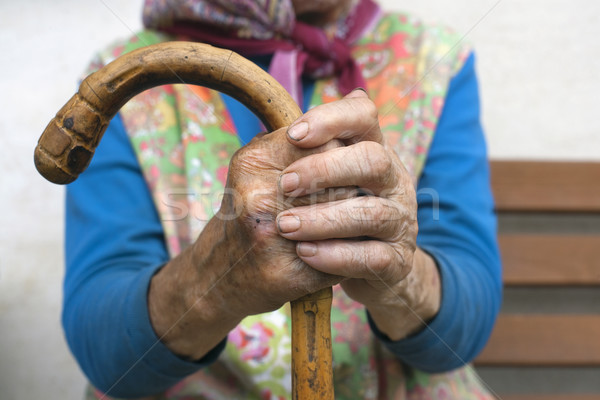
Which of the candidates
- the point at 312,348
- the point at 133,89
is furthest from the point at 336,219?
the point at 133,89

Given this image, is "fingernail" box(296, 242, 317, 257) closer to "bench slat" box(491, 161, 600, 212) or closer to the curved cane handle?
the curved cane handle

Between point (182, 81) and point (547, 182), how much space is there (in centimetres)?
102

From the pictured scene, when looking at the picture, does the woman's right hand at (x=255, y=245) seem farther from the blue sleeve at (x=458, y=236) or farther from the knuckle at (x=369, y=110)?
the blue sleeve at (x=458, y=236)

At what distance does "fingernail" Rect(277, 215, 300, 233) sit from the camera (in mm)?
495

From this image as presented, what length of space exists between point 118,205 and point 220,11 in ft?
1.26

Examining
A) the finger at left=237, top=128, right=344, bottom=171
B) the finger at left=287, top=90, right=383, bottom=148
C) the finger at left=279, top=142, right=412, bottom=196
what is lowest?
the finger at left=279, top=142, right=412, bottom=196

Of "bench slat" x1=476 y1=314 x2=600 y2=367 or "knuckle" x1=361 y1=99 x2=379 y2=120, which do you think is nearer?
"knuckle" x1=361 y1=99 x2=379 y2=120

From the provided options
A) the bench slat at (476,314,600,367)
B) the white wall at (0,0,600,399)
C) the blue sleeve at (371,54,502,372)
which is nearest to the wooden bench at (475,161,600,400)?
the bench slat at (476,314,600,367)

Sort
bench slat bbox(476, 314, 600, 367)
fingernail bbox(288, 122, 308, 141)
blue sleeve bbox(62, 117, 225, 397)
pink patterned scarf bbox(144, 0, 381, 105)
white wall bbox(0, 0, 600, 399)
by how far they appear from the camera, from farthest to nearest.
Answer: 1. white wall bbox(0, 0, 600, 399)
2. bench slat bbox(476, 314, 600, 367)
3. pink patterned scarf bbox(144, 0, 381, 105)
4. blue sleeve bbox(62, 117, 225, 397)
5. fingernail bbox(288, 122, 308, 141)

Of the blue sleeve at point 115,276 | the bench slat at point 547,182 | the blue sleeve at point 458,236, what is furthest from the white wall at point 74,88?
the blue sleeve at point 115,276

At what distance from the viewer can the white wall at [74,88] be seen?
135 cm

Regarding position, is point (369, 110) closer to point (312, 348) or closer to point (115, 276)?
point (312, 348)

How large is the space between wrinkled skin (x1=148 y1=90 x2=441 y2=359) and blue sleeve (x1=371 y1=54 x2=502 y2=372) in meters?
0.23

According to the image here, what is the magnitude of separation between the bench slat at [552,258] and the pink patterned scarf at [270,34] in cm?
57
